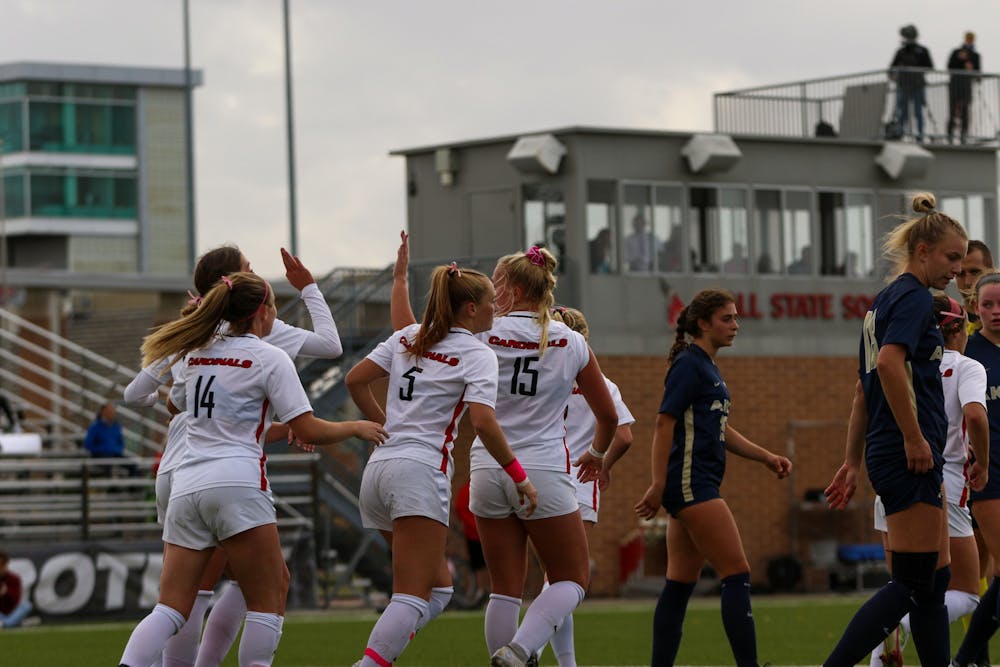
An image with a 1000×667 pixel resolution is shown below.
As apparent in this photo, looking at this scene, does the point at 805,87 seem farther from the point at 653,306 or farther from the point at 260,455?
the point at 260,455

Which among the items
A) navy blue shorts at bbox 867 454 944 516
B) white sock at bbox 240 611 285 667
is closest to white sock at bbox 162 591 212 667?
white sock at bbox 240 611 285 667

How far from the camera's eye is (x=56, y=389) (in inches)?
1260

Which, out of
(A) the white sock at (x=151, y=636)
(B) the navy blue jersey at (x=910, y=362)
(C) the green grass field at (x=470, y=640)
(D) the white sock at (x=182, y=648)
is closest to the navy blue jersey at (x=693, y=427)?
(B) the navy blue jersey at (x=910, y=362)

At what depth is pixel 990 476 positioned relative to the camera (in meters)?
10.1

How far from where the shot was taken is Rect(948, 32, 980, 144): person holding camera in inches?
1444

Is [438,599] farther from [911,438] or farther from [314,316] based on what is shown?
[911,438]

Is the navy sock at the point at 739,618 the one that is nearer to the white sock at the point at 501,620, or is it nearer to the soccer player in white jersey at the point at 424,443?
the white sock at the point at 501,620

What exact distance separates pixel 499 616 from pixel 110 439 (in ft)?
57.7

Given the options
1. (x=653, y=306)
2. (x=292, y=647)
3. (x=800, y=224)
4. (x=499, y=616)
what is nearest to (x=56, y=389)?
(x=653, y=306)

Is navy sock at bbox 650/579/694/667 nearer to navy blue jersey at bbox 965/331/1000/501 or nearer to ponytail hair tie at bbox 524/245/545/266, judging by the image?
navy blue jersey at bbox 965/331/1000/501

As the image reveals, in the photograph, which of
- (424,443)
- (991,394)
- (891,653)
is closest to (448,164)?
(991,394)

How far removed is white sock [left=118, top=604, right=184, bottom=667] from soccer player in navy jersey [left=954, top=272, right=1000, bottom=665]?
4.21m

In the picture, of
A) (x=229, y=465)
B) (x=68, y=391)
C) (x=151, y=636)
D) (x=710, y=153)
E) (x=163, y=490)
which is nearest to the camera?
(x=151, y=636)

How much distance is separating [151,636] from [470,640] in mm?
9462
